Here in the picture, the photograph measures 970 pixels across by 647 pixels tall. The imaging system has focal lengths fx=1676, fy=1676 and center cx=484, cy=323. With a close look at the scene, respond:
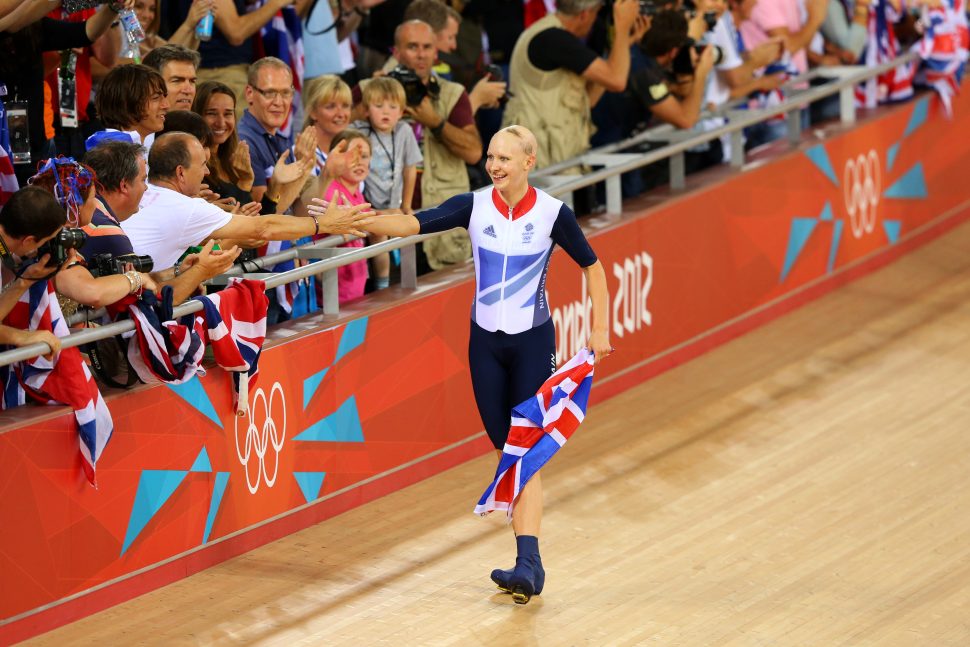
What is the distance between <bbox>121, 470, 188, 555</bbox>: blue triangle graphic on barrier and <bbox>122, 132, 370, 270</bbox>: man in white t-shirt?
911mm

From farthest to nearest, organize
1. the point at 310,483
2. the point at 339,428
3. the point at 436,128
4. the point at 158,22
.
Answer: the point at 436,128 < the point at 158,22 < the point at 339,428 < the point at 310,483

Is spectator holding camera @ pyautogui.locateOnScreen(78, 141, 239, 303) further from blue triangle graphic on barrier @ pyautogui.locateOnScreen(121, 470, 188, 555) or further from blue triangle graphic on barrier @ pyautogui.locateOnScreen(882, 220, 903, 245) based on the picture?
blue triangle graphic on barrier @ pyautogui.locateOnScreen(882, 220, 903, 245)

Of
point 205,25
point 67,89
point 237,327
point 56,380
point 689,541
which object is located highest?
point 205,25

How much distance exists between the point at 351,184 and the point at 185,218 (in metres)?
1.56

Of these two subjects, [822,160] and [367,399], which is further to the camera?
[822,160]

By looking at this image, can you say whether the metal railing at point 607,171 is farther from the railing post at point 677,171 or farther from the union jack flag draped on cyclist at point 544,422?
the union jack flag draped on cyclist at point 544,422

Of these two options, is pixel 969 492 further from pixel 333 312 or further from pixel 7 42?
pixel 7 42

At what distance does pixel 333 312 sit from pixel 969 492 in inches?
135

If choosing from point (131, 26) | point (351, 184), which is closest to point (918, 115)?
point (351, 184)

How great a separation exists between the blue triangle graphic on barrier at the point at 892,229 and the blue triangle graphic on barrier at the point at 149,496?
24.0 feet

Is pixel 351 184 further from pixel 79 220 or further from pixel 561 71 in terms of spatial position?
pixel 79 220

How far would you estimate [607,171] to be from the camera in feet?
32.6

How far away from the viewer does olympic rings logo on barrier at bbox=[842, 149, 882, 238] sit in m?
12.5

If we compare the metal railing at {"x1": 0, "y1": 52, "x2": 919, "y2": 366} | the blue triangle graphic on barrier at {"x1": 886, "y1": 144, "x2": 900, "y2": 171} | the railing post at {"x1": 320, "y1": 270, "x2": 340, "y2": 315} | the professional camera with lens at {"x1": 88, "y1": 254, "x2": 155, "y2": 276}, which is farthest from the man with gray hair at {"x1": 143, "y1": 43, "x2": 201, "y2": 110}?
the blue triangle graphic on barrier at {"x1": 886, "y1": 144, "x2": 900, "y2": 171}
